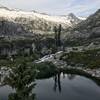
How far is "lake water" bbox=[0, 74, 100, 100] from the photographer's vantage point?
3649 inches

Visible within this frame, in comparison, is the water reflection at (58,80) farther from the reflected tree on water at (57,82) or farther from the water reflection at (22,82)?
the water reflection at (22,82)

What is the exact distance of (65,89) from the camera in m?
107

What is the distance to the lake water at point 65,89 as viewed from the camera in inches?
3649

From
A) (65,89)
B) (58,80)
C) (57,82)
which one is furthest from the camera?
(58,80)

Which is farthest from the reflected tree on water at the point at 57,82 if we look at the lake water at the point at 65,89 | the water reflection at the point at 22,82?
the water reflection at the point at 22,82

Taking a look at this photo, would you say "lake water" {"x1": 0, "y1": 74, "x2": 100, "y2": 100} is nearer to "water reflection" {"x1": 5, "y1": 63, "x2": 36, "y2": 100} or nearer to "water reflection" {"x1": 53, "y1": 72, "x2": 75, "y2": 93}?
"water reflection" {"x1": 53, "y1": 72, "x2": 75, "y2": 93}

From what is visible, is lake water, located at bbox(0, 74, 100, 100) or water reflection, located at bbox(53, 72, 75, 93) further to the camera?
water reflection, located at bbox(53, 72, 75, 93)

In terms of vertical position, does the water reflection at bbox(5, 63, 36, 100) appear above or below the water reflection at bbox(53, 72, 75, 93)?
above

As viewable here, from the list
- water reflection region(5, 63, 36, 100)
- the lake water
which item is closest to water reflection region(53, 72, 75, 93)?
the lake water

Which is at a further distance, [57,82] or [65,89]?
[57,82]

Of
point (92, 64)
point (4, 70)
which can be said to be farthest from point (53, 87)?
point (92, 64)

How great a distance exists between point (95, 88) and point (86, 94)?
13775 mm

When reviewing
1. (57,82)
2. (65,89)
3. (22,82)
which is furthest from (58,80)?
(22,82)

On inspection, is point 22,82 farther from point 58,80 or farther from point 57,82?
point 58,80
